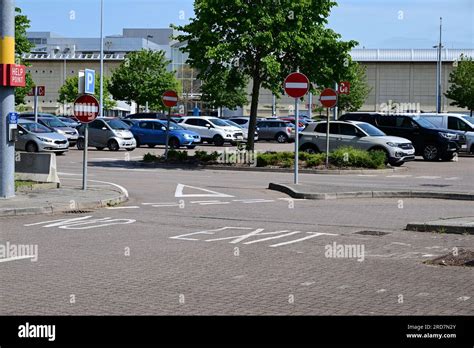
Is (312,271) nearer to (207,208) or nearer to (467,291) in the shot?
(467,291)

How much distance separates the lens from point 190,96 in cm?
11888

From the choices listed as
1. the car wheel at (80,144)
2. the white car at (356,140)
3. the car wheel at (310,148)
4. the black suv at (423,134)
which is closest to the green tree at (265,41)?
→ the white car at (356,140)

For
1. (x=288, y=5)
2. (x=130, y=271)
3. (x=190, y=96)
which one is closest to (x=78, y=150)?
(x=288, y=5)

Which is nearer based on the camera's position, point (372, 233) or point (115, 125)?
point (372, 233)

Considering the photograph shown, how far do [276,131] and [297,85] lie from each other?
33632 mm

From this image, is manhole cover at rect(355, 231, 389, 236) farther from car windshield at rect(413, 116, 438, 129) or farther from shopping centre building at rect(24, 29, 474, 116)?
shopping centre building at rect(24, 29, 474, 116)

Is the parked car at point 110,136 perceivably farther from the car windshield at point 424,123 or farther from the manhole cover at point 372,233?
the manhole cover at point 372,233

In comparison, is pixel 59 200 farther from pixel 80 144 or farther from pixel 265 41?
pixel 80 144

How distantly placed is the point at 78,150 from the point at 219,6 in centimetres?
1457

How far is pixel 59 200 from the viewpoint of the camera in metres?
16.7

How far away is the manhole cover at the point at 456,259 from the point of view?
10.1 m

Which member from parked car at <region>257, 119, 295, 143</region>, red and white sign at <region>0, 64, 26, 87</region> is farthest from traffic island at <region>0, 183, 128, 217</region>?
parked car at <region>257, 119, 295, 143</region>

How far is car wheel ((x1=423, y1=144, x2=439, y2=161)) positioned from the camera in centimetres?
3459

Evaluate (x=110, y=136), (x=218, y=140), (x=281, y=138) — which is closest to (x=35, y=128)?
(x=110, y=136)
